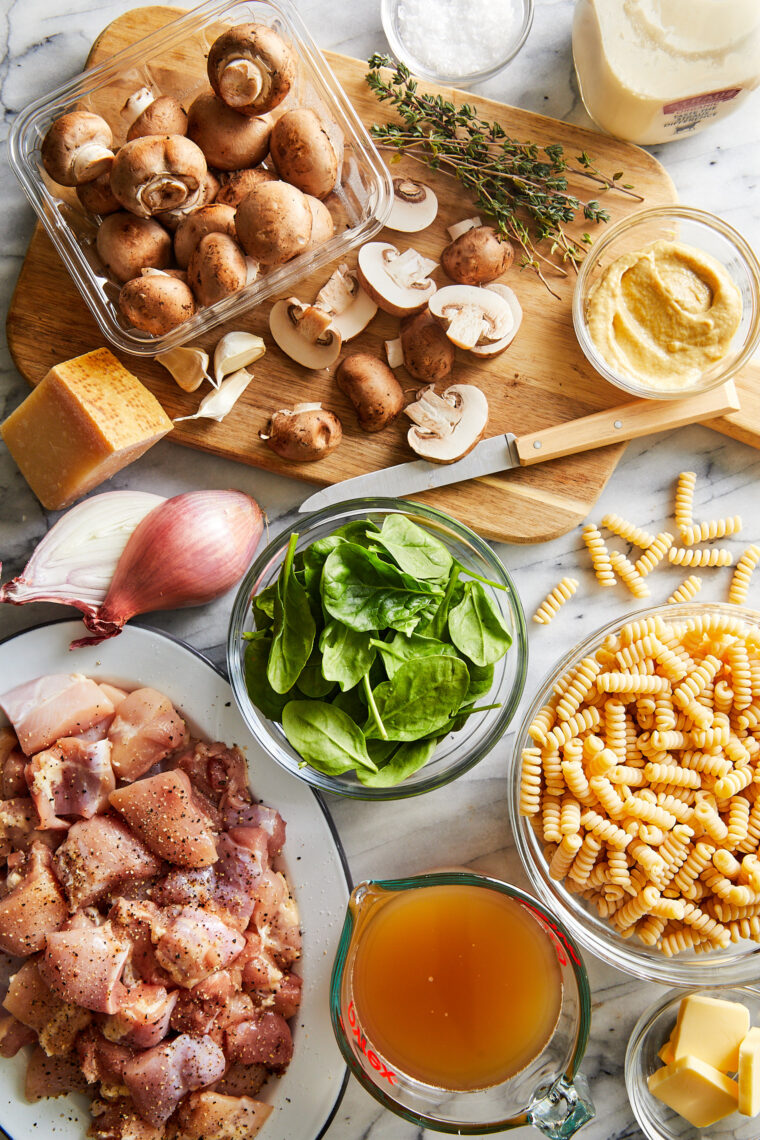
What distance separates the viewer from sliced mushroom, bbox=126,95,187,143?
58.6 inches

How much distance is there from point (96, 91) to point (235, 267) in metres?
0.50

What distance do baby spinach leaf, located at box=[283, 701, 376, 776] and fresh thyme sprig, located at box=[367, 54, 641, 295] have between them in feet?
3.18

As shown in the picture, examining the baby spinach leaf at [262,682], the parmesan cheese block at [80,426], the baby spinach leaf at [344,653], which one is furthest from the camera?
the parmesan cheese block at [80,426]

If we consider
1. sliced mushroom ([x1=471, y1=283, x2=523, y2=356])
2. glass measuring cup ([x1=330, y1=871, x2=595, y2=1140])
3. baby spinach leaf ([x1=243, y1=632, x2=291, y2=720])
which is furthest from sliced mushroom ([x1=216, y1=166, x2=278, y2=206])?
glass measuring cup ([x1=330, y1=871, x2=595, y2=1140])

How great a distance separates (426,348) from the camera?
5.24 ft

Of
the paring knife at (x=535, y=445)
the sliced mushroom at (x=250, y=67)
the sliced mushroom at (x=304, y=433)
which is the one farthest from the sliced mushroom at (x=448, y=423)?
the sliced mushroom at (x=250, y=67)

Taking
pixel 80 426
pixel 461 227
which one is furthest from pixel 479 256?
pixel 80 426

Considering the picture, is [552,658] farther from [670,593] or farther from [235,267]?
[235,267]

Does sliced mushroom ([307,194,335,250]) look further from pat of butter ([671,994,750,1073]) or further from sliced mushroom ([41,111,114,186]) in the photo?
pat of butter ([671,994,750,1073])

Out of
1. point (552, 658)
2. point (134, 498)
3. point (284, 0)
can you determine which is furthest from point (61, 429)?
point (552, 658)

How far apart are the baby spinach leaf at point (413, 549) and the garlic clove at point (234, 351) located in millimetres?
510

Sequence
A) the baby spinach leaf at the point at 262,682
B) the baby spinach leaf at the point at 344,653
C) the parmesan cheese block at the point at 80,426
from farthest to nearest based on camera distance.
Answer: the parmesan cheese block at the point at 80,426 < the baby spinach leaf at the point at 262,682 < the baby spinach leaf at the point at 344,653

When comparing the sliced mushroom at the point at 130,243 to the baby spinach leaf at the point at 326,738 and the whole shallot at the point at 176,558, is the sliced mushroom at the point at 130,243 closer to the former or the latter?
the whole shallot at the point at 176,558

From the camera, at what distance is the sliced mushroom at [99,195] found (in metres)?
1.48
